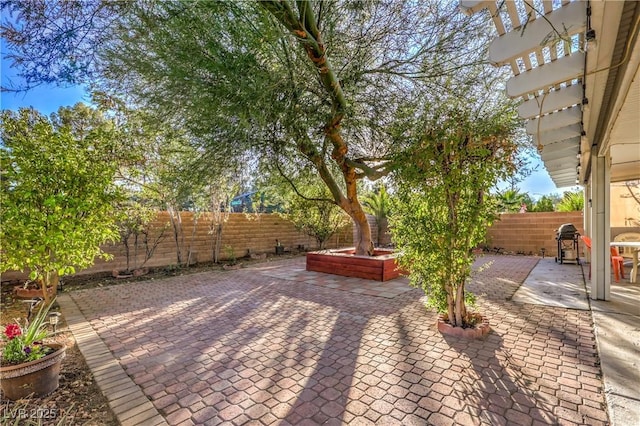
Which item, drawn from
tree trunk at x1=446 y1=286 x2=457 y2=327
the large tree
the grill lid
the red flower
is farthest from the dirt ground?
the grill lid

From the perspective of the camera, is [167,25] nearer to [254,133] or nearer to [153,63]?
[153,63]

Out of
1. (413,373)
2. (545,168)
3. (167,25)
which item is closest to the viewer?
(413,373)

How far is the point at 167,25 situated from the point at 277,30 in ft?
A: 4.29

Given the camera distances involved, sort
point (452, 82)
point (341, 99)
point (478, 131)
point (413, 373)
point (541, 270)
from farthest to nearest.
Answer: point (541, 270) < point (452, 82) < point (341, 99) < point (478, 131) < point (413, 373)

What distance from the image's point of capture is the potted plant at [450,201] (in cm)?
376

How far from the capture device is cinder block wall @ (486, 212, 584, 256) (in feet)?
39.3

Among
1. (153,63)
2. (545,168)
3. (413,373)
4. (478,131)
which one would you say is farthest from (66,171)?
(545,168)

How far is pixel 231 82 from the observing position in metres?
3.89

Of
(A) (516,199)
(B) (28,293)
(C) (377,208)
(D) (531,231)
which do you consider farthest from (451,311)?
A: (A) (516,199)

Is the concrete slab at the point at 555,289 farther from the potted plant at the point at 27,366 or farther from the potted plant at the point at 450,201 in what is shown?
the potted plant at the point at 27,366

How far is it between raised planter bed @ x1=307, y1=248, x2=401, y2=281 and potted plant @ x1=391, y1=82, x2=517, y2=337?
124 inches

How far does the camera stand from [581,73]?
2.92 meters

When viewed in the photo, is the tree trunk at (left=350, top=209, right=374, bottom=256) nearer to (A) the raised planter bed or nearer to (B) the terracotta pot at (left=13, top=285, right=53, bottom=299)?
(A) the raised planter bed

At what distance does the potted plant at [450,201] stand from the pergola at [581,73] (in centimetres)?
68
